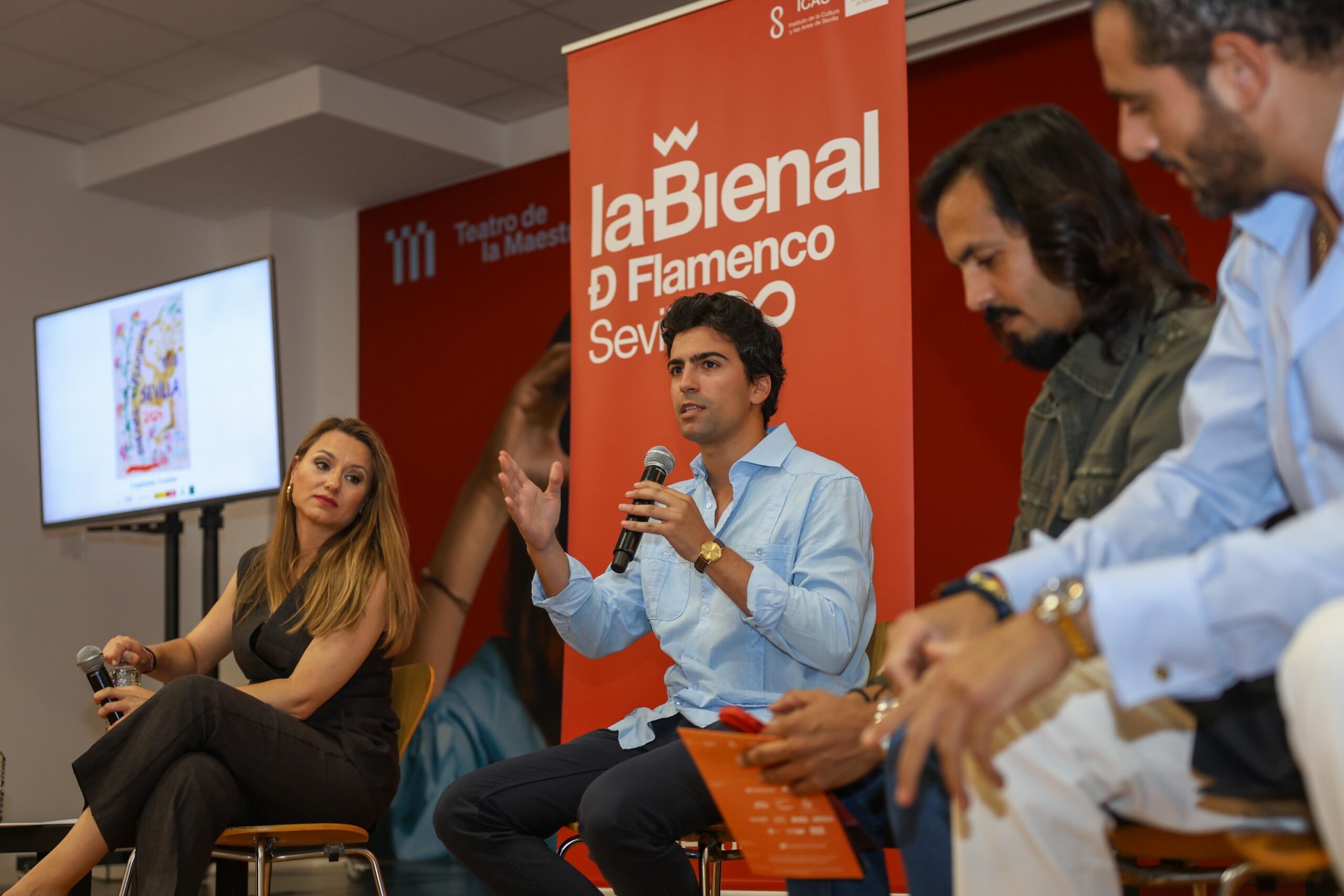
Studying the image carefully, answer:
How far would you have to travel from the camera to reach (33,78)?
532cm

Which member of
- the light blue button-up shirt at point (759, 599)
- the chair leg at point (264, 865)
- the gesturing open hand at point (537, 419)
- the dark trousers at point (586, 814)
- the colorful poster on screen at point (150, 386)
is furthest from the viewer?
the gesturing open hand at point (537, 419)

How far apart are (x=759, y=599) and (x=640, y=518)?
30 centimetres

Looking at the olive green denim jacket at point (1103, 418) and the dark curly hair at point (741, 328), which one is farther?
the dark curly hair at point (741, 328)

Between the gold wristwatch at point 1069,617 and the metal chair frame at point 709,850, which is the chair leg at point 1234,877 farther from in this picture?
the metal chair frame at point 709,850

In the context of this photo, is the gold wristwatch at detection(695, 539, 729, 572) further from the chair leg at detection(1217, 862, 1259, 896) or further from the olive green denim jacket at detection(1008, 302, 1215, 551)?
the chair leg at detection(1217, 862, 1259, 896)

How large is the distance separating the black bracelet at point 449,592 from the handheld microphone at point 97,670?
107 inches

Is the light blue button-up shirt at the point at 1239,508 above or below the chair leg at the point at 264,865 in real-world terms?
above

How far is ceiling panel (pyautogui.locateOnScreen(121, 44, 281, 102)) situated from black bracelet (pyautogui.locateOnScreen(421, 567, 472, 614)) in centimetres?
222

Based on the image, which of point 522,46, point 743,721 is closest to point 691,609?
point 743,721

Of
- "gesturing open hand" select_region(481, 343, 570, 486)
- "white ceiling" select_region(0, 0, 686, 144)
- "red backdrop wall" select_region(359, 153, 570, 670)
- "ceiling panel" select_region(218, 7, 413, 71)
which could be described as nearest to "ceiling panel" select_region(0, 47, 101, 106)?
"white ceiling" select_region(0, 0, 686, 144)

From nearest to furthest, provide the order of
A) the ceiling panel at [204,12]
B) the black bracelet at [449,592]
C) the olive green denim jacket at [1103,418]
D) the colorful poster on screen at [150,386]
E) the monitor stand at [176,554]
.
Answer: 1. the olive green denim jacket at [1103,418]
2. the monitor stand at [176,554]
3. the colorful poster on screen at [150,386]
4. the ceiling panel at [204,12]
5. the black bracelet at [449,592]

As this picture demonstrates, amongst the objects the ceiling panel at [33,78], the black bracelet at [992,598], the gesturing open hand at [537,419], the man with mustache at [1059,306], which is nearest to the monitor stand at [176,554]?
the gesturing open hand at [537,419]

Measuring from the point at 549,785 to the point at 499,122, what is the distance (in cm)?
413

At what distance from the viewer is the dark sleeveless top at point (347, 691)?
9.31 feet
